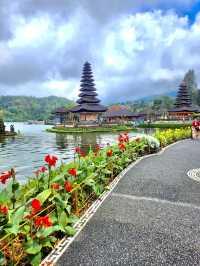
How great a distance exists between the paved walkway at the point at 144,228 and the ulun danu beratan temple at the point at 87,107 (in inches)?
2375

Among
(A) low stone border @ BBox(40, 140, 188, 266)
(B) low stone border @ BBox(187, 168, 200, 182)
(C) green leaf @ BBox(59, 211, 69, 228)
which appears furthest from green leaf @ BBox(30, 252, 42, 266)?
(B) low stone border @ BBox(187, 168, 200, 182)

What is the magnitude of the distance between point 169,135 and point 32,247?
19.2 m

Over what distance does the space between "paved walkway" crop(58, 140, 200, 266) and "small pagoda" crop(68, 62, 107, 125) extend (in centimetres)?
6059

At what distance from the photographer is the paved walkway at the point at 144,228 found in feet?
14.4

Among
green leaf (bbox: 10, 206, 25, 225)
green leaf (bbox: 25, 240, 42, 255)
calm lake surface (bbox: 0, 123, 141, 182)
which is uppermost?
green leaf (bbox: 10, 206, 25, 225)

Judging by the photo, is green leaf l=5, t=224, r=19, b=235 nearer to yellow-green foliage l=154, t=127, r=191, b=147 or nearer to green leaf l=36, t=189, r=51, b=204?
green leaf l=36, t=189, r=51, b=204

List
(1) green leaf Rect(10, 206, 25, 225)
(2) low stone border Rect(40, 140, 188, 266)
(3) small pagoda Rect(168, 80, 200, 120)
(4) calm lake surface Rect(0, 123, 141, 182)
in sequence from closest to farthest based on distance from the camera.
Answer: (1) green leaf Rect(10, 206, 25, 225)
(2) low stone border Rect(40, 140, 188, 266)
(4) calm lake surface Rect(0, 123, 141, 182)
(3) small pagoda Rect(168, 80, 200, 120)

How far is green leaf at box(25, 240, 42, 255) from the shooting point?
3.92 metres

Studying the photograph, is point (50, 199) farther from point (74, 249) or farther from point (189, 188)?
point (189, 188)

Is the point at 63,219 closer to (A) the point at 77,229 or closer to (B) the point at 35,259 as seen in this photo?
(A) the point at 77,229

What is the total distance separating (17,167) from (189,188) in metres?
11.6

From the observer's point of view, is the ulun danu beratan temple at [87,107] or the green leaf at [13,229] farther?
the ulun danu beratan temple at [87,107]

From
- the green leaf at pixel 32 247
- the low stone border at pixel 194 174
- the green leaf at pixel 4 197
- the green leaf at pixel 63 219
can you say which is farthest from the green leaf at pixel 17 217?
the low stone border at pixel 194 174

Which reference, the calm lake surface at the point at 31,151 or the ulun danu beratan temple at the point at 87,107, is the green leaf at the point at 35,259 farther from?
the ulun danu beratan temple at the point at 87,107
